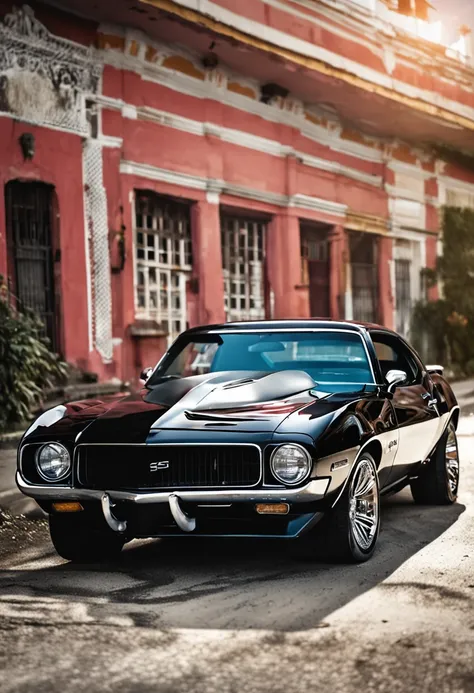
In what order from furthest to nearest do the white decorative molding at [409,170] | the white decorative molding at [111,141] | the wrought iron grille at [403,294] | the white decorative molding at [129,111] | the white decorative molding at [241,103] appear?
the wrought iron grille at [403,294] < the white decorative molding at [409,170] < the white decorative molding at [241,103] < the white decorative molding at [129,111] < the white decorative molding at [111,141]

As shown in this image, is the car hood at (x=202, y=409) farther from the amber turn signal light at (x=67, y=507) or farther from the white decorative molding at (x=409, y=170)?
the white decorative molding at (x=409, y=170)

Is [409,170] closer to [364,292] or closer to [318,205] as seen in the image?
[364,292]

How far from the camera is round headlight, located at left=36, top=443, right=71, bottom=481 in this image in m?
6.16

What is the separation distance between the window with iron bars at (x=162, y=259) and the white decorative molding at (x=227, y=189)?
0.33m

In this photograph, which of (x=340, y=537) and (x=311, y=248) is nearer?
(x=340, y=537)

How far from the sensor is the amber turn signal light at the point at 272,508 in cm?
575

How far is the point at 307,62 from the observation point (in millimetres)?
17609

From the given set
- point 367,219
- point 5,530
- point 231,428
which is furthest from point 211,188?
point 231,428

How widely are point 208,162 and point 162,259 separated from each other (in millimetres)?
1704

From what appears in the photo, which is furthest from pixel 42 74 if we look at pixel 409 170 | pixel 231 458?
pixel 409 170

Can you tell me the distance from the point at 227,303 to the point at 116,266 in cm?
331

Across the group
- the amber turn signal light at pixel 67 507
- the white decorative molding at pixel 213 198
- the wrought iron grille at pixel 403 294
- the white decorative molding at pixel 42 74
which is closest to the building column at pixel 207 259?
the white decorative molding at pixel 213 198

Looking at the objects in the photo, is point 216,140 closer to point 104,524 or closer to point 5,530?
point 5,530

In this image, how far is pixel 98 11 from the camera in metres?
14.6
